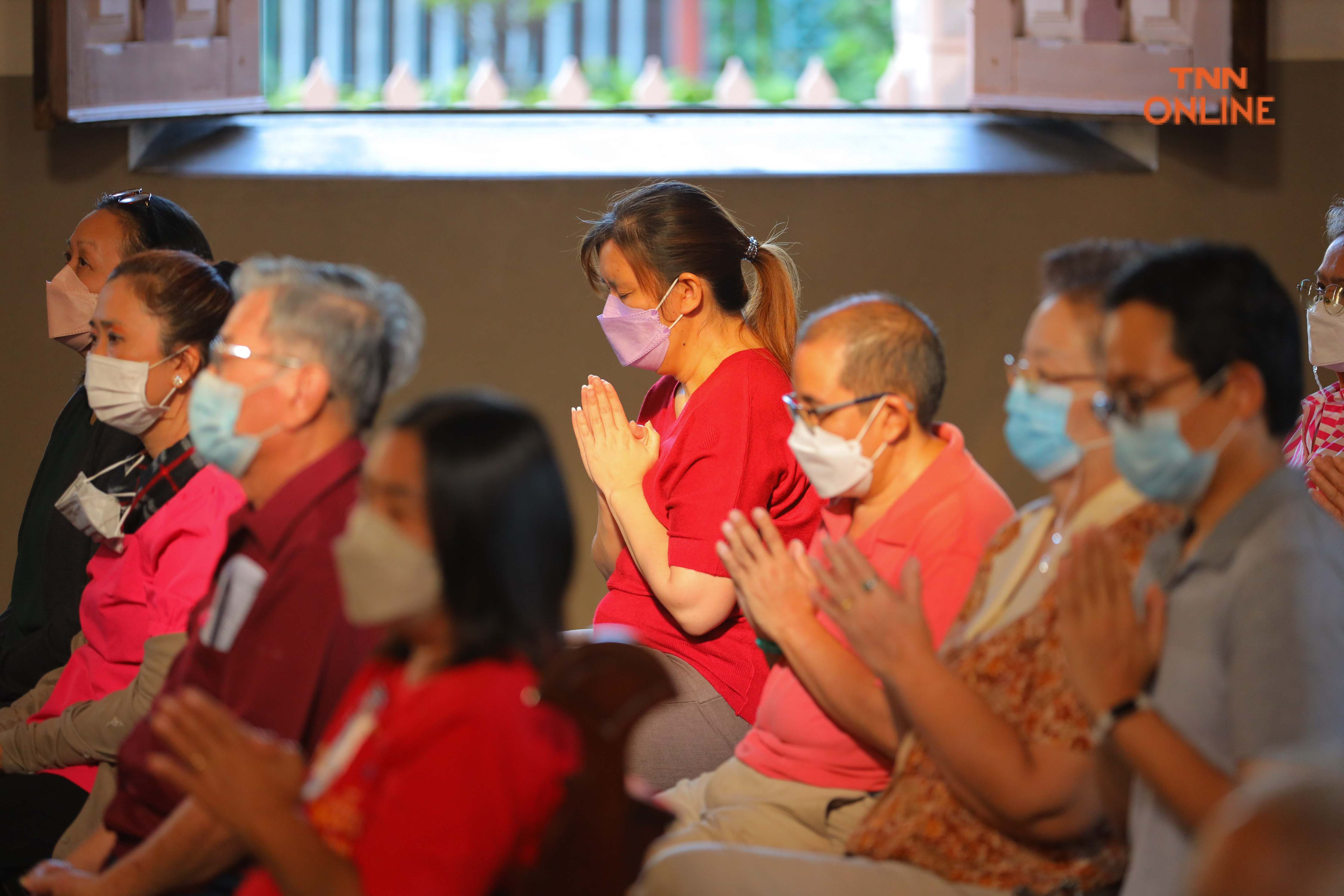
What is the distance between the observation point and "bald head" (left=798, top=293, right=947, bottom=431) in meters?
1.93

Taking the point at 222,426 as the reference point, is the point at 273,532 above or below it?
below

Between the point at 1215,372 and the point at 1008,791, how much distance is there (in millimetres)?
549

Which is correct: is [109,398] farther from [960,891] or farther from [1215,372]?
[1215,372]

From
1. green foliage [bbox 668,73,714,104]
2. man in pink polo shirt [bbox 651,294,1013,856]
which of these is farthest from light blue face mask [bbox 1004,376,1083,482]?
green foliage [bbox 668,73,714,104]

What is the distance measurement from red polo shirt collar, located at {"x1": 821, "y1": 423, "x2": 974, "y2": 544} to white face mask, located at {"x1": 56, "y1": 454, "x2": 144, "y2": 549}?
133 cm

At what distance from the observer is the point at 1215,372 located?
4.33 ft

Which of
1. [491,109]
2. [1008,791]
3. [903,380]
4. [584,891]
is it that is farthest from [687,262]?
[491,109]

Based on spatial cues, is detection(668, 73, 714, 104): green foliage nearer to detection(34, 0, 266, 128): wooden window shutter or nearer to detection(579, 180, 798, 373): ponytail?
detection(34, 0, 266, 128): wooden window shutter

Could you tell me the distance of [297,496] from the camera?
1649mm

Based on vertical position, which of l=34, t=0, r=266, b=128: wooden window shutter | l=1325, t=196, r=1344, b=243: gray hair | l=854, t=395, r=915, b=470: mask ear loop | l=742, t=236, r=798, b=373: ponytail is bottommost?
l=854, t=395, r=915, b=470: mask ear loop

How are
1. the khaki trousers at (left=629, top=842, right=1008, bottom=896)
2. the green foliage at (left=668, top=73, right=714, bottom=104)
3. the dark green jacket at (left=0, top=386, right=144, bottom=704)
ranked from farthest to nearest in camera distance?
the green foliage at (left=668, top=73, right=714, bottom=104), the dark green jacket at (left=0, top=386, right=144, bottom=704), the khaki trousers at (left=629, top=842, right=1008, bottom=896)

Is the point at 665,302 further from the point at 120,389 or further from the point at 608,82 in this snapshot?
the point at 608,82

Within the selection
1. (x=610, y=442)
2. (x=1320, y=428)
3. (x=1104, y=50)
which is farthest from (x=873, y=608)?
(x=1104, y=50)

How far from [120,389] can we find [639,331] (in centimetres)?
103
